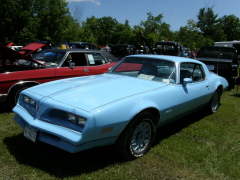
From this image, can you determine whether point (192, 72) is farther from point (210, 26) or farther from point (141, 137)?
point (210, 26)

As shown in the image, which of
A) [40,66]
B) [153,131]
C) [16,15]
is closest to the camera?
[153,131]

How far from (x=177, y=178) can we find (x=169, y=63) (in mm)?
2045

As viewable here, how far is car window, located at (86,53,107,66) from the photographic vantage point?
6.19 m

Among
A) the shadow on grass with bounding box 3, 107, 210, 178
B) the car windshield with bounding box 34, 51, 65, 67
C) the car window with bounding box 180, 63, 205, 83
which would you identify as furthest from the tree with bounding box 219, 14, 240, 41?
the shadow on grass with bounding box 3, 107, 210, 178

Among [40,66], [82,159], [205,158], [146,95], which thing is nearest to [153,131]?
[146,95]

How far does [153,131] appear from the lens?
3166 mm

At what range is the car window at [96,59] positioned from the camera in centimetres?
619

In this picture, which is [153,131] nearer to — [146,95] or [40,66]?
[146,95]

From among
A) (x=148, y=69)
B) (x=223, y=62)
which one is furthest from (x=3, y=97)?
(x=223, y=62)

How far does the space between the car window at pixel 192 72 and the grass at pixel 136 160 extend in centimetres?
106

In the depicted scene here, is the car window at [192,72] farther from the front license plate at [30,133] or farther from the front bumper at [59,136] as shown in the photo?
the front license plate at [30,133]

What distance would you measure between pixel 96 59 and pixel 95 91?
3.47 metres

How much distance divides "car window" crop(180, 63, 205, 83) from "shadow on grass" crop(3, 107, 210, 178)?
192 centimetres

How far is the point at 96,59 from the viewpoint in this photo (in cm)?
637
